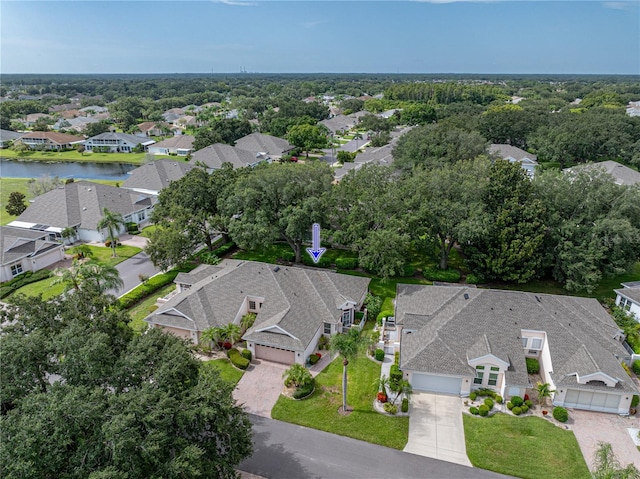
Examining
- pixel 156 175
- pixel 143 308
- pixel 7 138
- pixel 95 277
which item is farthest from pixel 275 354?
pixel 7 138

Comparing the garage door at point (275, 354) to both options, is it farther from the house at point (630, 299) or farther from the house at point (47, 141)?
the house at point (47, 141)

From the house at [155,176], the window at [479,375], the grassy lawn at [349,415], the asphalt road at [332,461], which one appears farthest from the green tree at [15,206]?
the window at [479,375]

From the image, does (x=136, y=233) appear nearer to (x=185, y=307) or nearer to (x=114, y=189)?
(x=114, y=189)

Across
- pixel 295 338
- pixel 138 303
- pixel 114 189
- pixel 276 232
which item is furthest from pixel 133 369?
pixel 114 189

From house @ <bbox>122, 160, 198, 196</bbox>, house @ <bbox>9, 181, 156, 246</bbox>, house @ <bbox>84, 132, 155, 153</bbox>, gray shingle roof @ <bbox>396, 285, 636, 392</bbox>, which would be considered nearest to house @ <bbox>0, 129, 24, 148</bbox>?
house @ <bbox>84, 132, 155, 153</bbox>

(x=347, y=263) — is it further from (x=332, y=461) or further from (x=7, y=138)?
(x=7, y=138)

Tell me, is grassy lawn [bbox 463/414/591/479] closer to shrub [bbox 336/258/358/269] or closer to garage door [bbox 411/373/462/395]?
garage door [bbox 411/373/462/395]

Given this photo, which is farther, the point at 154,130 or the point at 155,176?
the point at 154,130
